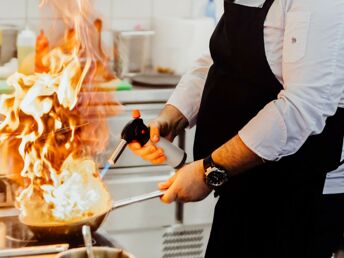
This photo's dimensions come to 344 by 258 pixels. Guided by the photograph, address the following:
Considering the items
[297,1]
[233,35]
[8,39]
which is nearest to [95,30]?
[8,39]

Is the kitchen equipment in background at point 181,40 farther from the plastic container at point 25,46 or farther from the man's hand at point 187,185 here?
the man's hand at point 187,185

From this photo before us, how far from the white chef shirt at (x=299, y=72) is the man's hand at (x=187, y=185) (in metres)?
0.16

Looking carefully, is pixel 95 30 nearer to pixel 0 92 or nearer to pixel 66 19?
pixel 66 19

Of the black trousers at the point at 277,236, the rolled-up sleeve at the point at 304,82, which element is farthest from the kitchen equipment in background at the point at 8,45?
the rolled-up sleeve at the point at 304,82

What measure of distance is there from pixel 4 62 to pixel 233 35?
1661 mm

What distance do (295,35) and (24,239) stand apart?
77 centimetres

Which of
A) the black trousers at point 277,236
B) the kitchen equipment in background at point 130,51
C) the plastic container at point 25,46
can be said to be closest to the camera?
the black trousers at point 277,236

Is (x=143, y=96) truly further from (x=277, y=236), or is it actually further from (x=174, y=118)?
(x=277, y=236)

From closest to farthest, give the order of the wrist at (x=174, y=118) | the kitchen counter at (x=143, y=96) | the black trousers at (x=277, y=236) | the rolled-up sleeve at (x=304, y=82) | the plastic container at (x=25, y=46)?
the rolled-up sleeve at (x=304, y=82) < the black trousers at (x=277, y=236) < the wrist at (x=174, y=118) < the kitchen counter at (x=143, y=96) < the plastic container at (x=25, y=46)

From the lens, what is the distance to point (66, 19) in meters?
3.43

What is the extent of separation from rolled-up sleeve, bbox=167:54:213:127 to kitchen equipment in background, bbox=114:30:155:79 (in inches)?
48.1

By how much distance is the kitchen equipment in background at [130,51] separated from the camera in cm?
346

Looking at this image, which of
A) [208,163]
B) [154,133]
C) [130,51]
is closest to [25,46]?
[130,51]

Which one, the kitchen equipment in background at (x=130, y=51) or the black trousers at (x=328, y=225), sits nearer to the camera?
the black trousers at (x=328, y=225)
